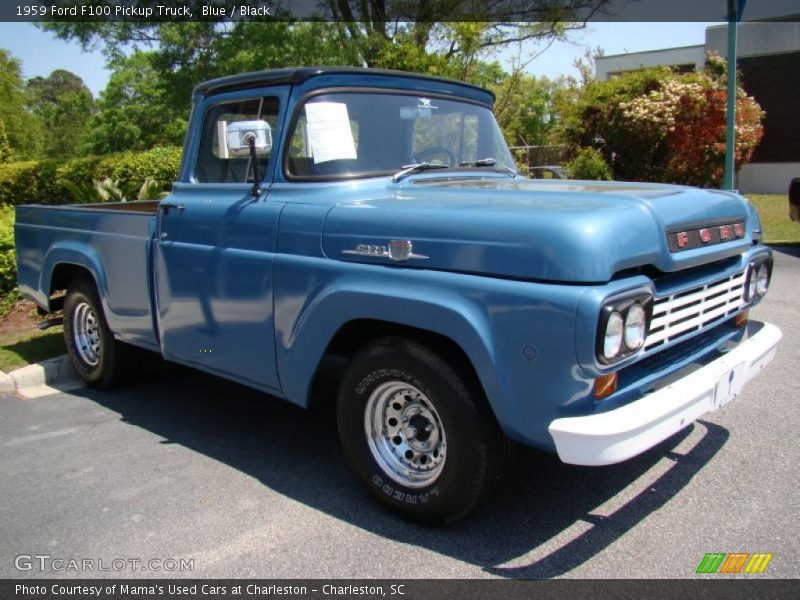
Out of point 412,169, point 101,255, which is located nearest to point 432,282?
point 412,169

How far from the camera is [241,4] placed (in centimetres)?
1156

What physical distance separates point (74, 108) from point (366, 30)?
54732mm

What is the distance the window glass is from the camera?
11.8 ft

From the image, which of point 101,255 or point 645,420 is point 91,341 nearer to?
point 101,255

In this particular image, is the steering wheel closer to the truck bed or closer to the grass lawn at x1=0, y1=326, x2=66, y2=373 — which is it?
the truck bed

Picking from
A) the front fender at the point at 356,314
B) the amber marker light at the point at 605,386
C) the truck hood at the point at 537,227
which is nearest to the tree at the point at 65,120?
the front fender at the point at 356,314

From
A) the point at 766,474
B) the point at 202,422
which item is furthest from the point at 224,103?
the point at 766,474

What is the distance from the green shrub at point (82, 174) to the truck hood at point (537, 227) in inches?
323

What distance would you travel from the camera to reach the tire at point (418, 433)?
290 cm

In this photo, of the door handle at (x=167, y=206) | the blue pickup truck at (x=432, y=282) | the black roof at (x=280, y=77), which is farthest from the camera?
the door handle at (x=167, y=206)

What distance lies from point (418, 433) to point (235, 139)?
5.82 ft

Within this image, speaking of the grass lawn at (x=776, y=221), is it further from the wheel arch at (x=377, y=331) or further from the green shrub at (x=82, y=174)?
the wheel arch at (x=377, y=331)

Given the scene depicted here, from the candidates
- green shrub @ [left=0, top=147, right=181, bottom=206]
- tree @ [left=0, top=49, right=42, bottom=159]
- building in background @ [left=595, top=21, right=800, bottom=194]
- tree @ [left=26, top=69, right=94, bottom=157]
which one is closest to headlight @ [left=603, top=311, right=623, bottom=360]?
green shrub @ [left=0, top=147, right=181, bottom=206]

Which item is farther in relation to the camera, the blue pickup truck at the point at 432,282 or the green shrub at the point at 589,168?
the green shrub at the point at 589,168
